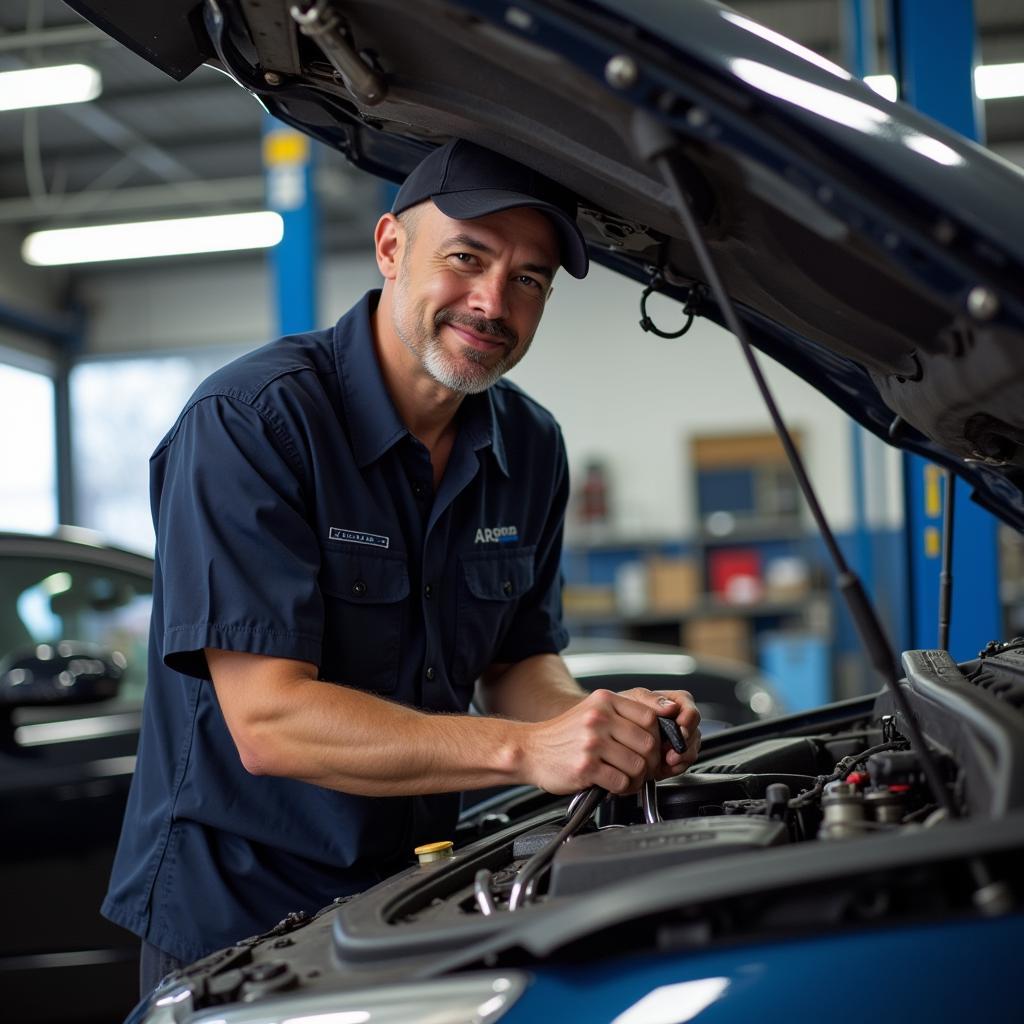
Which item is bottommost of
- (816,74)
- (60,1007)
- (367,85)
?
(60,1007)

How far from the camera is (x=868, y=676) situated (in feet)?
29.4

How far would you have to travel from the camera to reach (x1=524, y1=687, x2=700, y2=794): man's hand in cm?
128

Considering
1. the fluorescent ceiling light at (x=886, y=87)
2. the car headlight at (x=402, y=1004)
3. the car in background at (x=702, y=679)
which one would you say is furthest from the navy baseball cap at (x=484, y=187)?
the car in background at (x=702, y=679)

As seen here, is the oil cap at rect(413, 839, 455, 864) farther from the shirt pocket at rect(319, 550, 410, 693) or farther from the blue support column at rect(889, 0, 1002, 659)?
the blue support column at rect(889, 0, 1002, 659)

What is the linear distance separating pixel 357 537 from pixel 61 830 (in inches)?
56.0

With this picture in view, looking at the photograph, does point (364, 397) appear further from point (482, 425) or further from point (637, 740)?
point (637, 740)

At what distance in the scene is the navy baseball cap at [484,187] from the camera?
147 cm

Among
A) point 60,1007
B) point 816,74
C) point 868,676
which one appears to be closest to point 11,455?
point 868,676

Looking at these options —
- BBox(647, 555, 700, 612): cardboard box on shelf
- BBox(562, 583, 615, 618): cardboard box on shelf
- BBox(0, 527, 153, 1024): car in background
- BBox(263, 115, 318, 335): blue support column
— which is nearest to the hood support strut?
BBox(0, 527, 153, 1024): car in background

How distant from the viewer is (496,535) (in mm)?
1813

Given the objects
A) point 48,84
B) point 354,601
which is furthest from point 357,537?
point 48,84

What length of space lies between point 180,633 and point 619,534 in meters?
9.49

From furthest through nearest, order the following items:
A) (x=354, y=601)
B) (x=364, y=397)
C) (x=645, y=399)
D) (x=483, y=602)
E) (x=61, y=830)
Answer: (x=645, y=399) < (x=61, y=830) < (x=483, y=602) < (x=364, y=397) < (x=354, y=601)

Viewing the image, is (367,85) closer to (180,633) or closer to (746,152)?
(746,152)
